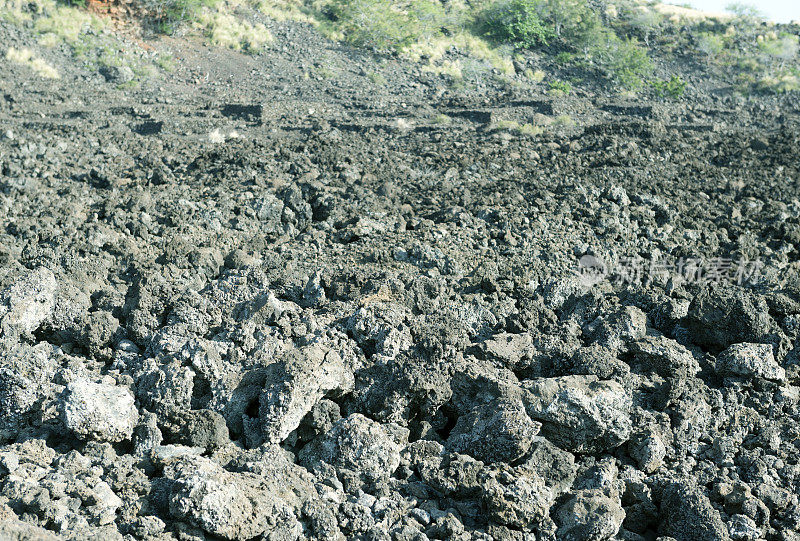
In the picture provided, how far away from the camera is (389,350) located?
13.9 feet

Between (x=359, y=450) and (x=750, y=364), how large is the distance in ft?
7.89

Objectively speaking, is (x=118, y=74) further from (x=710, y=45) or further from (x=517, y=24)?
(x=710, y=45)

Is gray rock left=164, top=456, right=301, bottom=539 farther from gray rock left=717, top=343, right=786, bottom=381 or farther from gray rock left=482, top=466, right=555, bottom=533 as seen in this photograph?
gray rock left=717, top=343, right=786, bottom=381

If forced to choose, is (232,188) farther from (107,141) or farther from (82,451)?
(82,451)

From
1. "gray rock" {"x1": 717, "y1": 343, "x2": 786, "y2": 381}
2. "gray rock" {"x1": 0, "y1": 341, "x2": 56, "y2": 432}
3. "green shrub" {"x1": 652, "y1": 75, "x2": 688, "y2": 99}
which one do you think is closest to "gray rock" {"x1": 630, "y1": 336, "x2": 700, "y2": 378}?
"gray rock" {"x1": 717, "y1": 343, "x2": 786, "y2": 381}

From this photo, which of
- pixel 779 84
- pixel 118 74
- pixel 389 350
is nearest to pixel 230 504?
pixel 389 350

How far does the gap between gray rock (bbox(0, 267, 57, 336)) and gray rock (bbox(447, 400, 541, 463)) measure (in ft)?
8.47

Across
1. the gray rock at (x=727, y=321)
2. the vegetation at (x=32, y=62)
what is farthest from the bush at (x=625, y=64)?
the gray rock at (x=727, y=321)

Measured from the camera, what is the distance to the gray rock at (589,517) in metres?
3.06

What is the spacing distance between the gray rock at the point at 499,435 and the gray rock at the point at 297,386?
682 mm

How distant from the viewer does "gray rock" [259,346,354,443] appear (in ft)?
11.7

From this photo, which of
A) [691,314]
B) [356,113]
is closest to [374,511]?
[691,314]

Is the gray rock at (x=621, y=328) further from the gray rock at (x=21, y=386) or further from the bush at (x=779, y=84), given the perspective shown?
→ the bush at (x=779, y=84)

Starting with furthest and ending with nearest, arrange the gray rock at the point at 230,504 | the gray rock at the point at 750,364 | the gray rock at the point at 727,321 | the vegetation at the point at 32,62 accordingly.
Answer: the vegetation at the point at 32,62 < the gray rock at the point at 727,321 < the gray rock at the point at 750,364 < the gray rock at the point at 230,504
